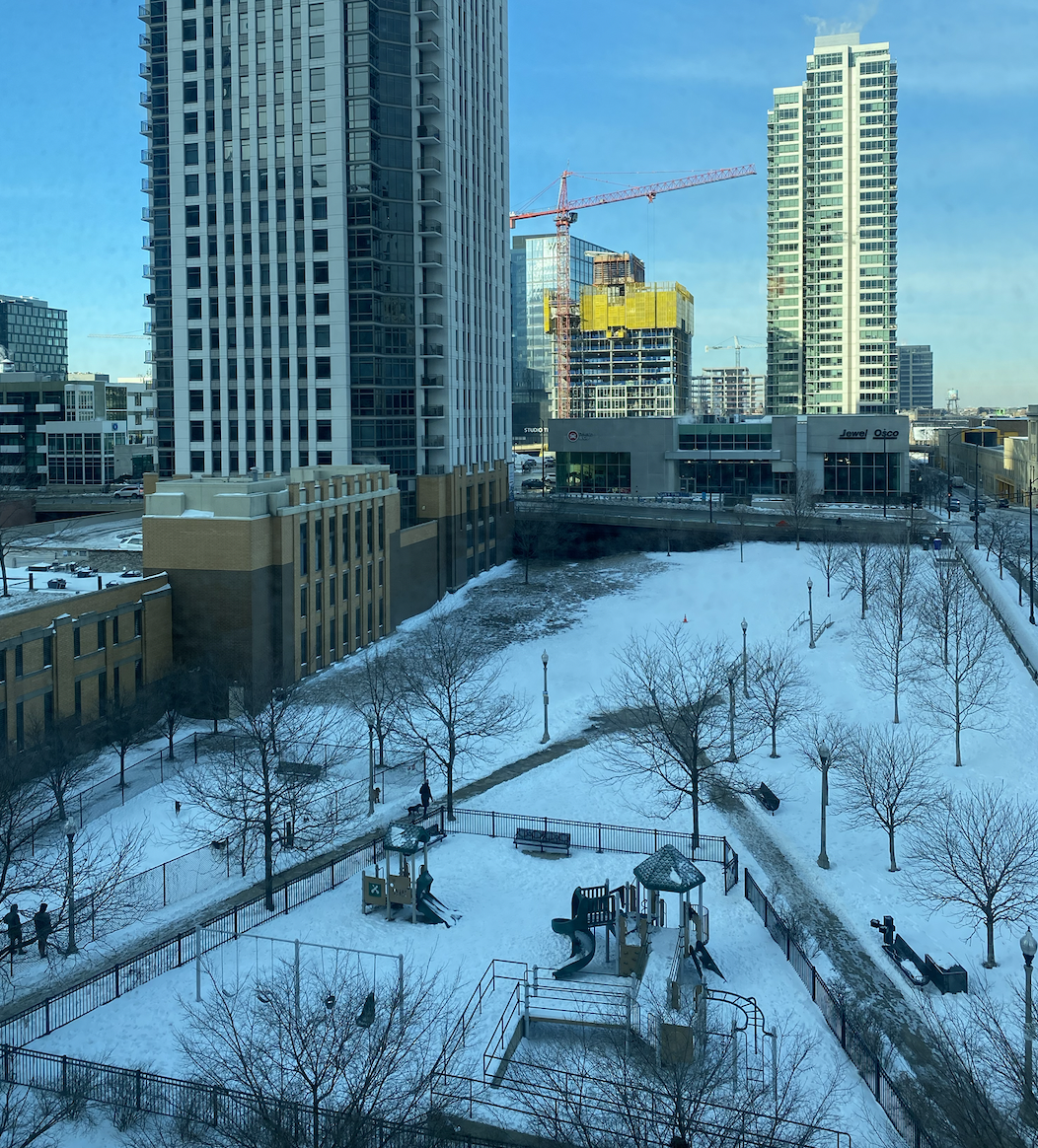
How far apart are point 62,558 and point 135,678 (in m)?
13.0

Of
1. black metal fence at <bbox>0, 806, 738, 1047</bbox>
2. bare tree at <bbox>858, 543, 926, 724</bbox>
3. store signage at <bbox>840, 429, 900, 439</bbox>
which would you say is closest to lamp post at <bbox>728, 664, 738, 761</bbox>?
black metal fence at <bbox>0, 806, 738, 1047</bbox>

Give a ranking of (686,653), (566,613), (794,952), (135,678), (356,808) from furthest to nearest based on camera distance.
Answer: (566,613) → (686,653) → (135,678) → (356,808) → (794,952)

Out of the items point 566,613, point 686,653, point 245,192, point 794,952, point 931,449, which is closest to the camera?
point 794,952

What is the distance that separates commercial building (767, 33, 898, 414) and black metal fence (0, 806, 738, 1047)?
412 feet

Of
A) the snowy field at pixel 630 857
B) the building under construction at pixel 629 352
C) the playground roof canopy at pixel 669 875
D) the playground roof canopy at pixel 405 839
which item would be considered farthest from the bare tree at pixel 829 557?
the building under construction at pixel 629 352

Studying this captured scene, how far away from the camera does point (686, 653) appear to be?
4641cm

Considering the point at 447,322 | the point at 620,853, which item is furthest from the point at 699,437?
the point at 620,853

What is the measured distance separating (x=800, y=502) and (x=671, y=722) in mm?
40748

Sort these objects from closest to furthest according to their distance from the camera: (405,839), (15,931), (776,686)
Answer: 1. (15,931)
2. (405,839)
3. (776,686)

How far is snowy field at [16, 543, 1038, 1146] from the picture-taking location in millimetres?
19734

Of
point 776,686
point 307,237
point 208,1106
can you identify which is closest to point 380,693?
point 776,686

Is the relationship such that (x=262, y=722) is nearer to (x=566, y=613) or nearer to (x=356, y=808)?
(x=356, y=808)

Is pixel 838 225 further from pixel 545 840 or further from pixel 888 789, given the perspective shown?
pixel 545 840

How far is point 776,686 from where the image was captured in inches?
1460
